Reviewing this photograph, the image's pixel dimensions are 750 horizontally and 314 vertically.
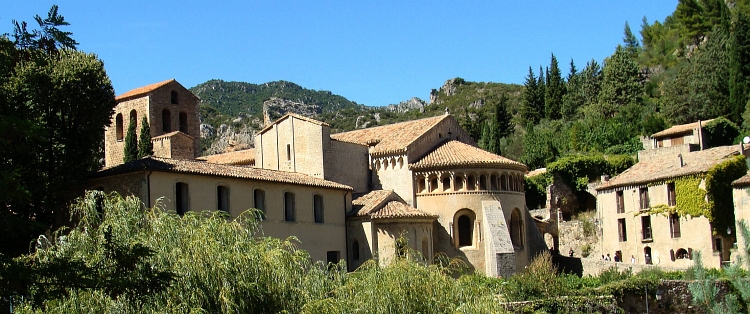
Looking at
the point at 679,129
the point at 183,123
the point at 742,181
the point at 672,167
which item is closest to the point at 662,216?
the point at 672,167

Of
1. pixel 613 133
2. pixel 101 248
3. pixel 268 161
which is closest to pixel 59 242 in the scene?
pixel 101 248

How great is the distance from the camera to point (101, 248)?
1958cm

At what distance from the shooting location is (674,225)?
49.8 m

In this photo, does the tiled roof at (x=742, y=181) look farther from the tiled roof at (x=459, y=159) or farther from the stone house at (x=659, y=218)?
the tiled roof at (x=459, y=159)

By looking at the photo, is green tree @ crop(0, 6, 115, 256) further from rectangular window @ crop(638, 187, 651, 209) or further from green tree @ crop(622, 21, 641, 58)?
green tree @ crop(622, 21, 641, 58)

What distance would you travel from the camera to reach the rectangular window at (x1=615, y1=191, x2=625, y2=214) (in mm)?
54000

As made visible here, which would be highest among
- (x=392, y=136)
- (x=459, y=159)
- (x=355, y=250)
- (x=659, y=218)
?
(x=392, y=136)

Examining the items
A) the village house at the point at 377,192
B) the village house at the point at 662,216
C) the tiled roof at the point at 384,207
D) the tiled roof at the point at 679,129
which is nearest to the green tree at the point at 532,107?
the tiled roof at the point at 679,129

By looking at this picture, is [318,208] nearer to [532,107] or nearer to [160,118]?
[160,118]

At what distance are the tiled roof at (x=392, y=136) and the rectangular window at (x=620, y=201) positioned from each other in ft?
47.8

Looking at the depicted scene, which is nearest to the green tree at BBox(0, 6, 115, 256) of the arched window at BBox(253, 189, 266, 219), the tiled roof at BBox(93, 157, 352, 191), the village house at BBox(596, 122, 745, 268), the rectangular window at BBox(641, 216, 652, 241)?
the tiled roof at BBox(93, 157, 352, 191)

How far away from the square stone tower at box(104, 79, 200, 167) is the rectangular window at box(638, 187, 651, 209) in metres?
30.1

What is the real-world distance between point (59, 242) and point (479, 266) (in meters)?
25.7

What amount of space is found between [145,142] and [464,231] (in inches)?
855
